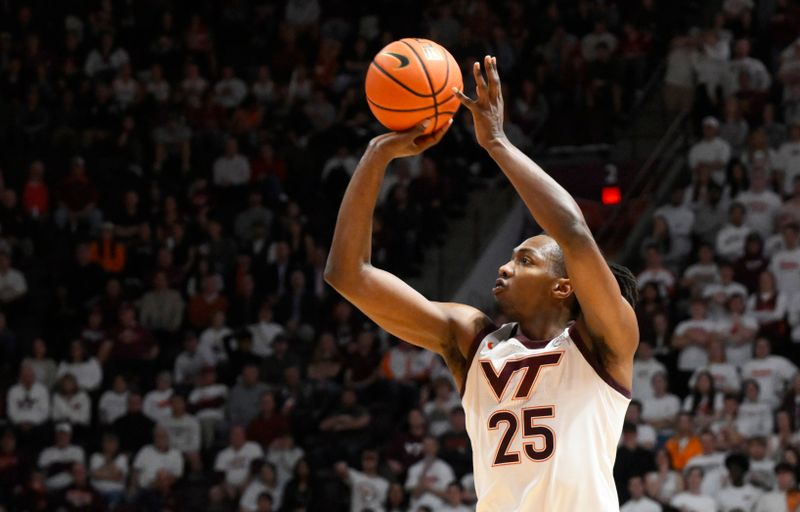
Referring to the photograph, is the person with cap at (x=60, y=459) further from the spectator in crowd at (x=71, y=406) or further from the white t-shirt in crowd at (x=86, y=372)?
the white t-shirt in crowd at (x=86, y=372)

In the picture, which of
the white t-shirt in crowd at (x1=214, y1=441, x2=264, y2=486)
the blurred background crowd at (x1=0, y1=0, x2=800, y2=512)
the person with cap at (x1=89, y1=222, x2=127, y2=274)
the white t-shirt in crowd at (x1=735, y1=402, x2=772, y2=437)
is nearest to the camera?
the white t-shirt in crowd at (x1=735, y1=402, x2=772, y2=437)

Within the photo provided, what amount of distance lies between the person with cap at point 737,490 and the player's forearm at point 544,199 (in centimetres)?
770

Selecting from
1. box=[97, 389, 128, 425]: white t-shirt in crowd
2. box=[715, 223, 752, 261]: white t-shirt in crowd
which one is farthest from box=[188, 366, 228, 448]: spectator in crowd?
box=[715, 223, 752, 261]: white t-shirt in crowd

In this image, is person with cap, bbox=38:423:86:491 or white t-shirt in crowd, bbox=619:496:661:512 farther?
person with cap, bbox=38:423:86:491

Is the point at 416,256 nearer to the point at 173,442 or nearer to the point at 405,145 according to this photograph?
the point at 173,442

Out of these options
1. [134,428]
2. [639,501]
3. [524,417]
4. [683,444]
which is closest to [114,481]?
[134,428]

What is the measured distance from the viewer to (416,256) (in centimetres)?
1627

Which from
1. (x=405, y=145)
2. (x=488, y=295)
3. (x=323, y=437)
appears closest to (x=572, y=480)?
(x=405, y=145)

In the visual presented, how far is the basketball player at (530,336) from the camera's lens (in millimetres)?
4473

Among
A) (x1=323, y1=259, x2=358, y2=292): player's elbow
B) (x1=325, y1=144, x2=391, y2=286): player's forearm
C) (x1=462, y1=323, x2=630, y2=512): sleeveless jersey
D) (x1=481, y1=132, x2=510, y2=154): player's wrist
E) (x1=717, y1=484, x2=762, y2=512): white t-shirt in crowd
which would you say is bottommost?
(x1=717, y1=484, x2=762, y2=512): white t-shirt in crowd

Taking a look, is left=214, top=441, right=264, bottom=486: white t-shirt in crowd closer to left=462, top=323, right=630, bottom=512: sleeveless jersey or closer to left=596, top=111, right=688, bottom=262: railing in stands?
left=596, top=111, right=688, bottom=262: railing in stands

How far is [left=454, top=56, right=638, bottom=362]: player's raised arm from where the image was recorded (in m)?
4.39

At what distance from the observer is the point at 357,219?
191 inches

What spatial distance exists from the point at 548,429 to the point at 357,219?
39.6 inches
